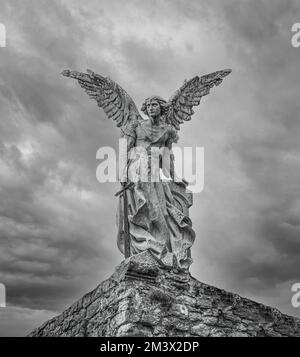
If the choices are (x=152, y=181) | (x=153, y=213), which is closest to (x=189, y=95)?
(x=152, y=181)

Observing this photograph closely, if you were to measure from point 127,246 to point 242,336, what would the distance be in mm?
2472

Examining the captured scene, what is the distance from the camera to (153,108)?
11766 mm

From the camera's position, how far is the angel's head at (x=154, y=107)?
11773mm

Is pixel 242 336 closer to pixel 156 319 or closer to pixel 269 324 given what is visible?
pixel 269 324

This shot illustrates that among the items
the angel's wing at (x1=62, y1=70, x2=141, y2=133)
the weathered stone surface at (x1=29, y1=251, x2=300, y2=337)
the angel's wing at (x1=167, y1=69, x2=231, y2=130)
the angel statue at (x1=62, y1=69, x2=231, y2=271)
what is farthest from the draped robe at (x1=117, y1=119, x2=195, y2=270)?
the weathered stone surface at (x1=29, y1=251, x2=300, y2=337)

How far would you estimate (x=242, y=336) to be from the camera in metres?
9.13

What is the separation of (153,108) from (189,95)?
1.14m

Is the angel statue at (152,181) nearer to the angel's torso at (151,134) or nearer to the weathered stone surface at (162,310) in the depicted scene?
the angel's torso at (151,134)

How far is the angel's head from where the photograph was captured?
38.6ft

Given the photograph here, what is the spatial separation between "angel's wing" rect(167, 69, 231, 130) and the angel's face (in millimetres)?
402

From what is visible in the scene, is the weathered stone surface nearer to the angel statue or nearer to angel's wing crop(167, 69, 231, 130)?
the angel statue

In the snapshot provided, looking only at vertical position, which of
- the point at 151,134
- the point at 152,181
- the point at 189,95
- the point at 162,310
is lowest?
the point at 162,310

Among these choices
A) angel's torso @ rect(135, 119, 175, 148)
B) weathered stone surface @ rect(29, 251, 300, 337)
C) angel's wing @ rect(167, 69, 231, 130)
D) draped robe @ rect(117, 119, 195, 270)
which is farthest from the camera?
angel's wing @ rect(167, 69, 231, 130)

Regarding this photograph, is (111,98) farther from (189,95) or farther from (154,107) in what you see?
(189,95)
